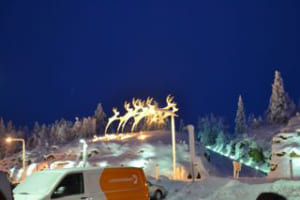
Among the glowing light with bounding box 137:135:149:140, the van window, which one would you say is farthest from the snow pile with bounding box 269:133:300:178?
the glowing light with bounding box 137:135:149:140

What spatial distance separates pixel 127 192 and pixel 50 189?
7.86ft

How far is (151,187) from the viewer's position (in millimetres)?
18297

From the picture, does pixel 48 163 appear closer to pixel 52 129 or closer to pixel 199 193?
pixel 199 193

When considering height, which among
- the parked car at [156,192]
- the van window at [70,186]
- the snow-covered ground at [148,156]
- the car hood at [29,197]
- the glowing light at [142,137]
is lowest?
the snow-covered ground at [148,156]

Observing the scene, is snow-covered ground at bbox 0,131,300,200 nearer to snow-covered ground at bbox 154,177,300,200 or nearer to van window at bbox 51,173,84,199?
snow-covered ground at bbox 154,177,300,200

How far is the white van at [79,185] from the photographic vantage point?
1005 centimetres

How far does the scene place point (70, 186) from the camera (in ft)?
33.9

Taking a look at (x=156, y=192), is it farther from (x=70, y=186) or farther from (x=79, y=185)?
(x=70, y=186)

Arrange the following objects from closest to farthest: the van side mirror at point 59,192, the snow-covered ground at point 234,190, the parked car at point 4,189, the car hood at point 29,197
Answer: the parked car at point 4,189 < the car hood at point 29,197 < the van side mirror at point 59,192 < the snow-covered ground at point 234,190

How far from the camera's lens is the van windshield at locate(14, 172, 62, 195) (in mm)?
10062

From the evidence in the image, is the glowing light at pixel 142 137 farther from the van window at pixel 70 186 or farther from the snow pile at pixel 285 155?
the van window at pixel 70 186

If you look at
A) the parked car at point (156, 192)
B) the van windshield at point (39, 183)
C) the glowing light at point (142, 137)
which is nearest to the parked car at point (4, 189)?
the van windshield at point (39, 183)

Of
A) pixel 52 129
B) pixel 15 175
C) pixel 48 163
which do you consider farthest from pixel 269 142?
pixel 52 129

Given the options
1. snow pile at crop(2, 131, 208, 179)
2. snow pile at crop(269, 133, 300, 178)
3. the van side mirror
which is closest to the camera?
the van side mirror
